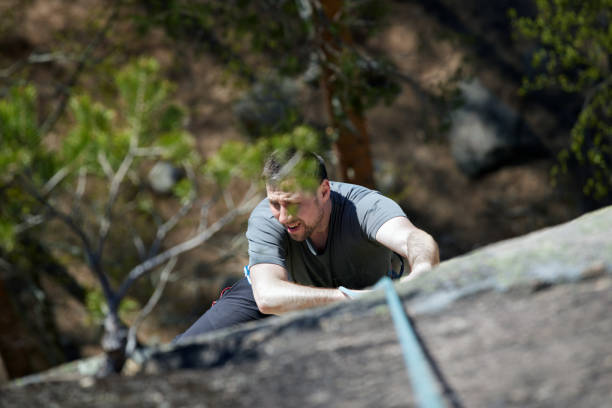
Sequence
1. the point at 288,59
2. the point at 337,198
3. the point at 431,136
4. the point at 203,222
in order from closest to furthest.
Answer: the point at 337,198
the point at 203,222
the point at 288,59
the point at 431,136

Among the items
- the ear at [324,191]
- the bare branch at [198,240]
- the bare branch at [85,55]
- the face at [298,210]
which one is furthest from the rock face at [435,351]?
the bare branch at [85,55]

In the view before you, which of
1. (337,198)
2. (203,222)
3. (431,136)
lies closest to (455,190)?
(431,136)

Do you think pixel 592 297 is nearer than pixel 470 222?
Yes

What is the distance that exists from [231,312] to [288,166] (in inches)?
29.7

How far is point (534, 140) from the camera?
7344 mm

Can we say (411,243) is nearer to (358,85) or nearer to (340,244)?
(340,244)

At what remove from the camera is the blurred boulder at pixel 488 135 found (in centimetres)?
732

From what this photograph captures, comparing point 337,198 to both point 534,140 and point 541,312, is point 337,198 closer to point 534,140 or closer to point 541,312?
point 541,312

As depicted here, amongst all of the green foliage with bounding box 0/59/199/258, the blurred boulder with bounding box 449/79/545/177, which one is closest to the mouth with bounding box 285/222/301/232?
the green foliage with bounding box 0/59/199/258

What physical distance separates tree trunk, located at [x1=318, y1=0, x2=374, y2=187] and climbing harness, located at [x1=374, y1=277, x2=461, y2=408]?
3.36 meters

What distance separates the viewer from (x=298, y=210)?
2.46 m

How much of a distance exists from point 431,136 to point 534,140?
9.82 ft

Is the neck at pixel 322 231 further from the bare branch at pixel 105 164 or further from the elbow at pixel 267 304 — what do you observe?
the bare branch at pixel 105 164

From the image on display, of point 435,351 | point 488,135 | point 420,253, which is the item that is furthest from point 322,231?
point 488,135
